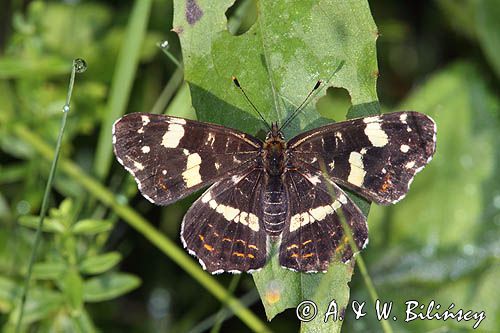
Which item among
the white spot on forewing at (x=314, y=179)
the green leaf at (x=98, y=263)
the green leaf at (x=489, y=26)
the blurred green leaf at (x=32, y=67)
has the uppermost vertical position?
the green leaf at (x=489, y=26)

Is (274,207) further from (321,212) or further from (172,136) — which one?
(172,136)

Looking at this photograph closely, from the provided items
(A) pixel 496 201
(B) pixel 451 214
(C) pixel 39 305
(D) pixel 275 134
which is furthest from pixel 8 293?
(A) pixel 496 201

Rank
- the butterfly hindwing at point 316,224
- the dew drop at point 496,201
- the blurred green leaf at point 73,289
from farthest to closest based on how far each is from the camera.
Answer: the dew drop at point 496,201 → the blurred green leaf at point 73,289 → the butterfly hindwing at point 316,224

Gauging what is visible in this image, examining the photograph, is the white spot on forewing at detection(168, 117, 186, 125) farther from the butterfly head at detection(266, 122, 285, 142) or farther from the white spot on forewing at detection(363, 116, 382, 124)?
the white spot on forewing at detection(363, 116, 382, 124)

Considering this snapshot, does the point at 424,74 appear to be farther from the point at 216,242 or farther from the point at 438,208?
the point at 216,242

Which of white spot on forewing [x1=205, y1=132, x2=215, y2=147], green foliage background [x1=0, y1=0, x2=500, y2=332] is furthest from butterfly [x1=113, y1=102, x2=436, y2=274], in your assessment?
green foliage background [x1=0, y1=0, x2=500, y2=332]

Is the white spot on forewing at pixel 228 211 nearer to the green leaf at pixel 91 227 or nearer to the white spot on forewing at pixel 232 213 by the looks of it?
the white spot on forewing at pixel 232 213

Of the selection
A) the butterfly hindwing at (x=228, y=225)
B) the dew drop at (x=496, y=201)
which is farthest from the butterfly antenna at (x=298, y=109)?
the dew drop at (x=496, y=201)
